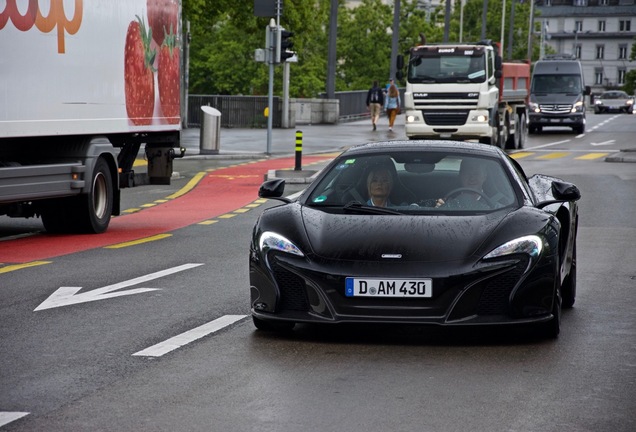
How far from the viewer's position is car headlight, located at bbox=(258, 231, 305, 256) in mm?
8883

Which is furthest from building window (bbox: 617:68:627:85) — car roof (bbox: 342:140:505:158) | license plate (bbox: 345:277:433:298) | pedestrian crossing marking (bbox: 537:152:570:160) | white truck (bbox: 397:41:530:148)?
license plate (bbox: 345:277:433:298)

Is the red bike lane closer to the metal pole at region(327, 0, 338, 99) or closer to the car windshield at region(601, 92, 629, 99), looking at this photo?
the metal pole at region(327, 0, 338, 99)

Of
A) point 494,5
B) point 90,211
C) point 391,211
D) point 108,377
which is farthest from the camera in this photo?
point 494,5

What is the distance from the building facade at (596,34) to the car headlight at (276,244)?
18255 centimetres

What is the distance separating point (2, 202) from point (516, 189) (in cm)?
773

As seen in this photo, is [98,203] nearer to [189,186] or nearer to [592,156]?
[189,186]

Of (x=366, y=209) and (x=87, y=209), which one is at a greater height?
(x=366, y=209)

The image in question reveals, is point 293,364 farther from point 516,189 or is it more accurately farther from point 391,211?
point 516,189

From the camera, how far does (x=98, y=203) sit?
17.9 meters

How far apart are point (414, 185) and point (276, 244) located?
1.29 meters

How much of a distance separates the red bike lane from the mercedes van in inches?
924

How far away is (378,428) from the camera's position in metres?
6.50

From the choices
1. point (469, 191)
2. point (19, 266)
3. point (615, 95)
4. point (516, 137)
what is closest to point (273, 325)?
point (469, 191)

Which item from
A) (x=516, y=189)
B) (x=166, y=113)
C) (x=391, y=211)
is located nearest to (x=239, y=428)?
(x=391, y=211)
